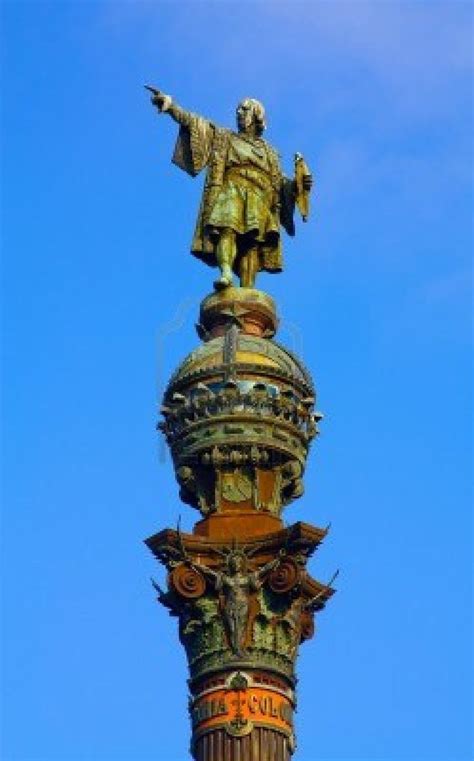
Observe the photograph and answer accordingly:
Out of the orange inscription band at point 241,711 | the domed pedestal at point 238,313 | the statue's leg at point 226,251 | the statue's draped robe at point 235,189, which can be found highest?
the statue's draped robe at point 235,189

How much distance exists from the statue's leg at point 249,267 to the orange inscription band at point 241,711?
9.87 m

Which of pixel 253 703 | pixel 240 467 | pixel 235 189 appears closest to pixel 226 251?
pixel 235 189

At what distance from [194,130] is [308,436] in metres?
7.56

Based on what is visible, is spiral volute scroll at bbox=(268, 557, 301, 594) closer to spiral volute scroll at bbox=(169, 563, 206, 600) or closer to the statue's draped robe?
spiral volute scroll at bbox=(169, 563, 206, 600)

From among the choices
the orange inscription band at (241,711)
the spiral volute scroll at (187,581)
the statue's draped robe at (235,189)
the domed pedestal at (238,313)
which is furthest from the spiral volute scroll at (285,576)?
the statue's draped robe at (235,189)

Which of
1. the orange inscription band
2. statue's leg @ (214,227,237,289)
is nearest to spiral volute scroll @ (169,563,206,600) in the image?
the orange inscription band

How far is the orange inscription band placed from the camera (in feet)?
128

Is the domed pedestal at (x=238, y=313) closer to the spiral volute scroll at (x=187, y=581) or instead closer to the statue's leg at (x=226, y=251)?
the statue's leg at (x=226, y=251)

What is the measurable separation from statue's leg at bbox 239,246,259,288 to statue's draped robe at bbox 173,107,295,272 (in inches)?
4.9

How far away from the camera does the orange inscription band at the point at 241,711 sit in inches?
1542

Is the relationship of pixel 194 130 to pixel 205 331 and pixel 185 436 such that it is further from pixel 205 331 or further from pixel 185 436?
pixel 185 436

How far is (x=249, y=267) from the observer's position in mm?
46469

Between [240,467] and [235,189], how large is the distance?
7.13 metres

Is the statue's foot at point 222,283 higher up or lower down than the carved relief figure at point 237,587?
higher up
